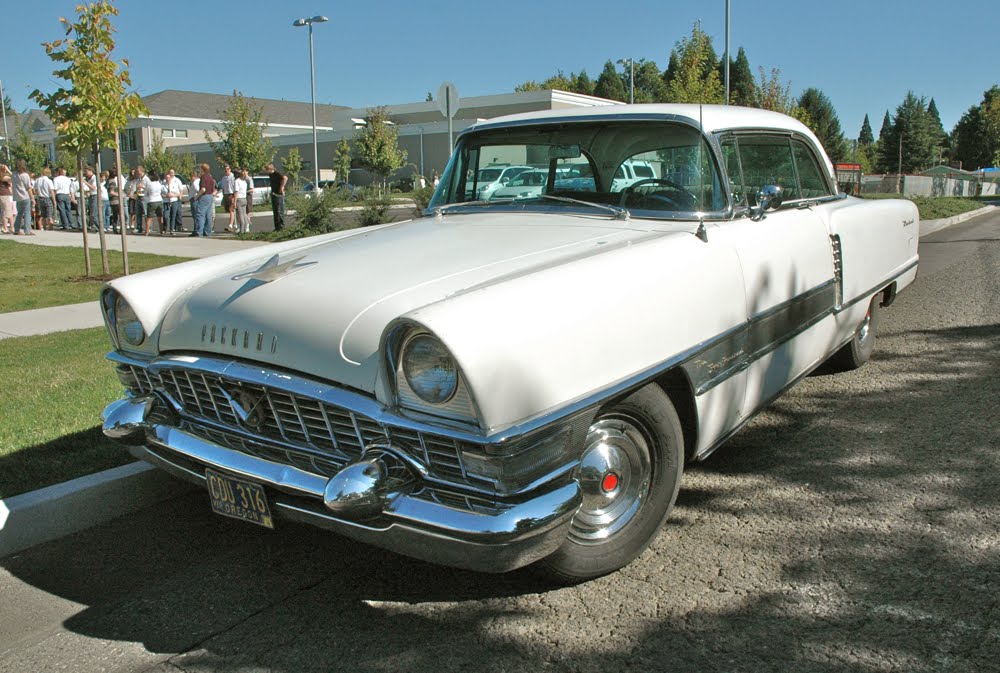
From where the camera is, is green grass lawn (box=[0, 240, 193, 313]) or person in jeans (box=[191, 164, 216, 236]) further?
person in jeans (box=[191, 164, 216, 236])

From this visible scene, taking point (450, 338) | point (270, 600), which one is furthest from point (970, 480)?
point (270, 600)

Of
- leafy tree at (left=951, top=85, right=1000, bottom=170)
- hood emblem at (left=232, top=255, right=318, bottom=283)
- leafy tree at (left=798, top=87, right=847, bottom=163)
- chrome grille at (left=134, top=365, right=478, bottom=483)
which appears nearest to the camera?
chrome grille at (left=134, top=365, right=478, bottom=483)

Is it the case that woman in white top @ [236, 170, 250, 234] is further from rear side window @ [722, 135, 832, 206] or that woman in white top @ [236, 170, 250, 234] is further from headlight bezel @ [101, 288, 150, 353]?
headlight bezel @ [101, 288, 150, 353]

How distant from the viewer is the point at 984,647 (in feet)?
7.93

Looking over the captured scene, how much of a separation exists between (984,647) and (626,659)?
39.4 inches

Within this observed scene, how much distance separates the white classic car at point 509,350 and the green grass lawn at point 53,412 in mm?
821

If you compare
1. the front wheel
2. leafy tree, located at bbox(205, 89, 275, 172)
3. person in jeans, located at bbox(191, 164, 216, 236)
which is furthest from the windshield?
leafy tree, located at bbox(205, 89, 275, 172)

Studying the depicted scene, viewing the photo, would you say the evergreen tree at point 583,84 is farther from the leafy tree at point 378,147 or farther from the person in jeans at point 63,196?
the person in jeans at point 63,196

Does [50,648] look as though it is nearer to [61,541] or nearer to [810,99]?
[61,541]

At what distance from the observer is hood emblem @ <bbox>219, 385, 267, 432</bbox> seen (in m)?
2.75

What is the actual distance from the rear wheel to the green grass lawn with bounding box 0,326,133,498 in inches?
162

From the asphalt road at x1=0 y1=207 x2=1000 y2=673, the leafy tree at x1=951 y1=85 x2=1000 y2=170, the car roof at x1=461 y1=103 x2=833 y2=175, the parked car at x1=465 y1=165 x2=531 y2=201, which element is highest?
the leafy tree at x1=951 y1=85 x2=1000 y2=170

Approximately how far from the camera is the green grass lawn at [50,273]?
917 cm

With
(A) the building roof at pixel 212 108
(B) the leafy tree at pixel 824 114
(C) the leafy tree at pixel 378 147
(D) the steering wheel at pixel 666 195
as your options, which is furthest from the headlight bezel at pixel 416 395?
(B) the leafy tree at pixel 824 114
